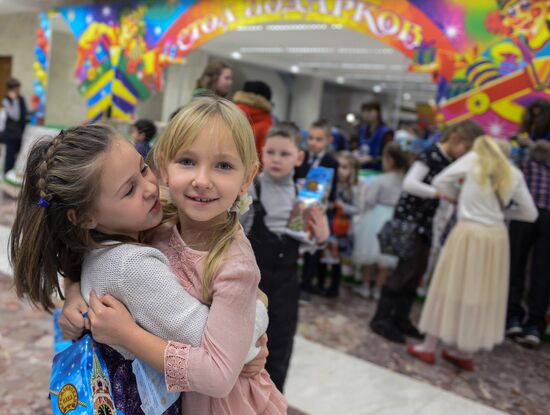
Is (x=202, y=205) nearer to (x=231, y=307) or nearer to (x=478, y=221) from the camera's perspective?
(x=231, y=307)

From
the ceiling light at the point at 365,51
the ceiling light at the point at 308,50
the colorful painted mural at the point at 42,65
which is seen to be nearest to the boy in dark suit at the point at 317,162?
the ceiling light at the point at 365,51

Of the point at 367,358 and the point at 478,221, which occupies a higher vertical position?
the point at 478,221

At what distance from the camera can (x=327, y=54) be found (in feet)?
31.8

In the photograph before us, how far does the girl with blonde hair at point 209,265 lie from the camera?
85 cm

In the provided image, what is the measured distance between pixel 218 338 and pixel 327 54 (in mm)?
9431

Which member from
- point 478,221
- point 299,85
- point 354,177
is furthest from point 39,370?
point 299,85

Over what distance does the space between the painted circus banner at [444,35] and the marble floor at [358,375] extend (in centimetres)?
194

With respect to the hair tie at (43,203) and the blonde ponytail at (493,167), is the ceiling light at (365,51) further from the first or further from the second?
the hair tie at (43,203)

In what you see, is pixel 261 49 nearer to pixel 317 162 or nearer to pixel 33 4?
pixel 33 4

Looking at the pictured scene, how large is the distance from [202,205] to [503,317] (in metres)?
2.66

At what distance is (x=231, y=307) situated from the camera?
0.87 metres

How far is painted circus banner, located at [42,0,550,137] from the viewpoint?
12.9 feet

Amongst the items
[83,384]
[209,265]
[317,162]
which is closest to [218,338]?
[209,265]

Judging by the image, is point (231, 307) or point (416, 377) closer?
point (231, 307)
